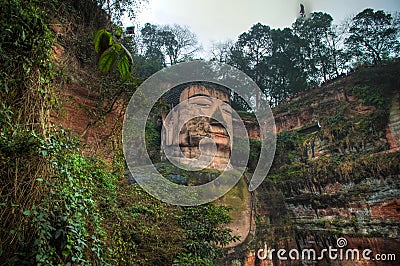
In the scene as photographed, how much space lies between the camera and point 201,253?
4266 millimetres

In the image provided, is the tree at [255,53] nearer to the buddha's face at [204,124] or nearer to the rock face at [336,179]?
the rock face at [336,179]

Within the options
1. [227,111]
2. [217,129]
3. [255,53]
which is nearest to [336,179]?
[217,129]

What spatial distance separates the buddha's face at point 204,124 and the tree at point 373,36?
9572 millimetres

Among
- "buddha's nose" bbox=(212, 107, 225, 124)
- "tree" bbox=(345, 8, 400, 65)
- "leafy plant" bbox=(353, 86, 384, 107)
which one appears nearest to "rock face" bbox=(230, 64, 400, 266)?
"leafy plant" bbox=(353, 86, 384, 107)

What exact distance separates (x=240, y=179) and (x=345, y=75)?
1237 cm

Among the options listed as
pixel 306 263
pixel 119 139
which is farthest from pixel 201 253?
pixel 306 263

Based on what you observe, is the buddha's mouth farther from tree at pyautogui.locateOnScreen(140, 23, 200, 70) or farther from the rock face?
tree at pyautogui.locateOnScreen(140, 23, 200, 70)

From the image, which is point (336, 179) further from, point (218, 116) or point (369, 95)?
point (218, 116)

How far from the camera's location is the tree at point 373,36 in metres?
16.9

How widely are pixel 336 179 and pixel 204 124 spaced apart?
247 inches

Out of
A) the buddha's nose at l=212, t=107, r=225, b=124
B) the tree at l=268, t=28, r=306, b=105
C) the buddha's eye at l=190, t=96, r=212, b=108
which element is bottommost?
the buddha's nose at l=212, t=107, r=225, b=124

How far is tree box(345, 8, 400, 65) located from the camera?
16938 mm

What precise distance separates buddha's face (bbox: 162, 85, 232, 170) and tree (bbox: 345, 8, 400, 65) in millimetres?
9572

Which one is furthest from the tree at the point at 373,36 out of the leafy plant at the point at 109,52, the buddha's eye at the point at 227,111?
the leafy plant at the point at 109,52
